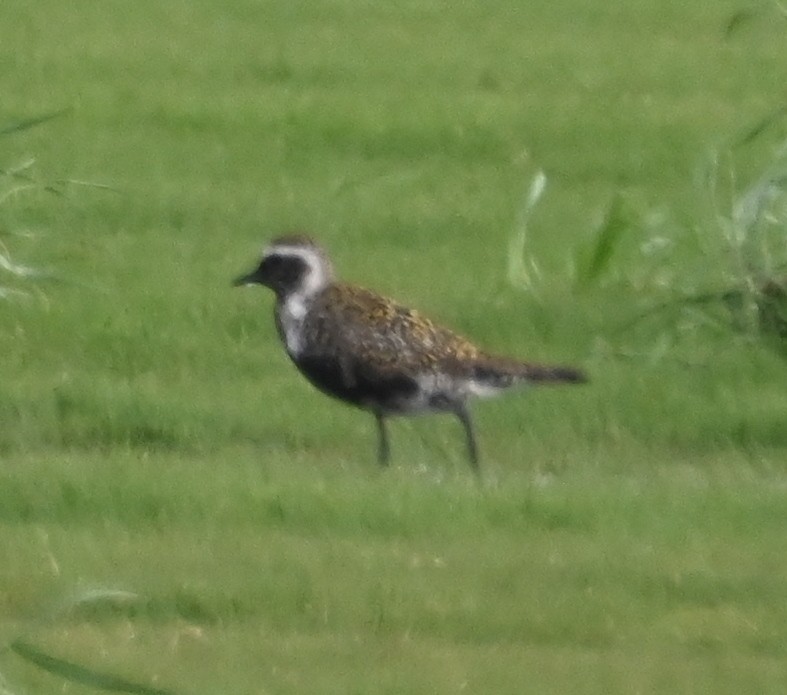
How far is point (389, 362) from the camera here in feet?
32.2

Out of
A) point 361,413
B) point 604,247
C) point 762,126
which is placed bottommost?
point 361,413

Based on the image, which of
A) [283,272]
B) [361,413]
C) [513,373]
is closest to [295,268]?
[283,272]

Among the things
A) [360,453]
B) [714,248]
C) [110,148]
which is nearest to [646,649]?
[714,248]

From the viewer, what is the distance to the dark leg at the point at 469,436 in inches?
366

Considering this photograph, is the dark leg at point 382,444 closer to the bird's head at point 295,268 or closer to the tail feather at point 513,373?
the tail feather at point 513,373

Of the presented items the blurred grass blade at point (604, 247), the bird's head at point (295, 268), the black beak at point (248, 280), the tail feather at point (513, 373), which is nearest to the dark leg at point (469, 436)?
the tail feather at point (513, 373)

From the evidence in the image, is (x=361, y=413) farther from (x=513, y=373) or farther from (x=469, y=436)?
(x=469, y=436)

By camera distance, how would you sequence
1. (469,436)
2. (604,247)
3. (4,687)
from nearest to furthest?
(604,247)
(4,687)
(469,436)

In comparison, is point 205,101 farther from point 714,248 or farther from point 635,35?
point 714,248

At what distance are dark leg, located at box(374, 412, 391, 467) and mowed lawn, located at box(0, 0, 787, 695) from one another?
0.27 ft

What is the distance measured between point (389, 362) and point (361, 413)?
0.68 metres

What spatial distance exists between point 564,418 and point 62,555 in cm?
270

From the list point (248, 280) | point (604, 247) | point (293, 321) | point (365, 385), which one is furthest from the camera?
point (248, 280)

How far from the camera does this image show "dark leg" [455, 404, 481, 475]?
929 centimetres
